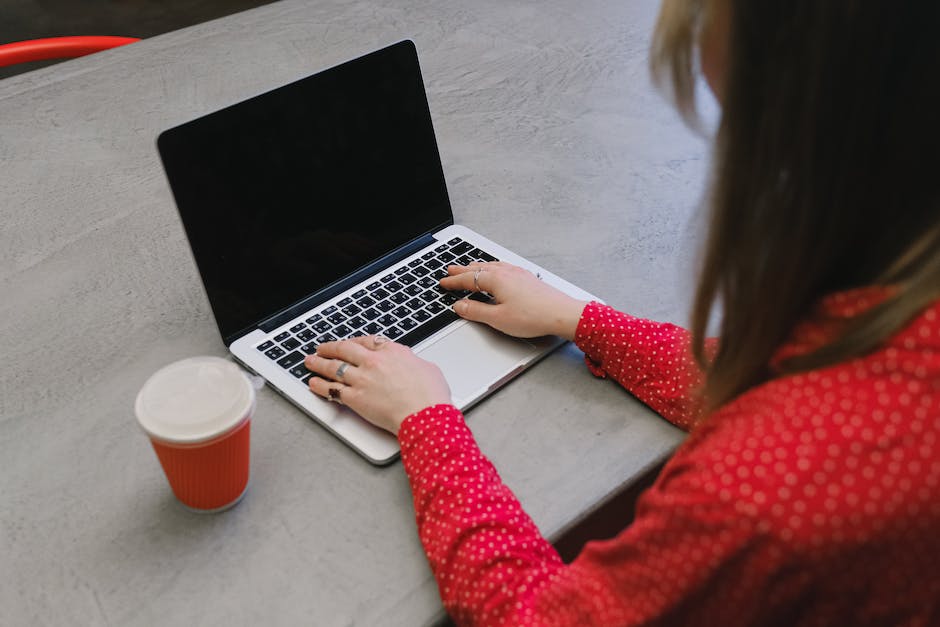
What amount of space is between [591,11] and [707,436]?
1197 millimetres

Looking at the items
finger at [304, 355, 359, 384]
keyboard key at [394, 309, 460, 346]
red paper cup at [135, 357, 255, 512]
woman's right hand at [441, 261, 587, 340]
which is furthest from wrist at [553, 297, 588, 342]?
red paper cup at [135, 357, 255, 512]

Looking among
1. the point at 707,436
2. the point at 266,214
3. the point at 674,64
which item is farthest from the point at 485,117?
the point at 707,436

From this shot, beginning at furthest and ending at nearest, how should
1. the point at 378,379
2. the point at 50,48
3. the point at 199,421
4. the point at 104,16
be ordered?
the point at 104,16
the point at 50,48
the point at 378,379
the point at 199,421

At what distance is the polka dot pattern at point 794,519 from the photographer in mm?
513

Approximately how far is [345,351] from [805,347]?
0.44 m

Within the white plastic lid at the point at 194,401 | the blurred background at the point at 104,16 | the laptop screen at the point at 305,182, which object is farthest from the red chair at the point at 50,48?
the blurred background at the point at 104,16

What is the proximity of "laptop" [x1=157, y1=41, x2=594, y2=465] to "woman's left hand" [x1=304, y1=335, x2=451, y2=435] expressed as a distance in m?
0.02

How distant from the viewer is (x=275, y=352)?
0.87 meters

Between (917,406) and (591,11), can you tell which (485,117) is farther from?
(917,406)

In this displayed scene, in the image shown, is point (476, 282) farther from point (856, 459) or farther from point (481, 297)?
point (856, 459)

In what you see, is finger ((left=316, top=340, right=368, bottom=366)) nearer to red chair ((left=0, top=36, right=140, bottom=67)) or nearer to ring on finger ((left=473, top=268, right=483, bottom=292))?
ring on finger ((left=473, top=268, right=483, bottom=292))

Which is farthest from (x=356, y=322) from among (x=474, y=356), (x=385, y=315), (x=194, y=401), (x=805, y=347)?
(x=805, y=347)

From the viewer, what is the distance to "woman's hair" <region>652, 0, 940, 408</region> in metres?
0.50

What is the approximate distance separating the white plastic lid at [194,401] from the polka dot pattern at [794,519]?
0.23 m
